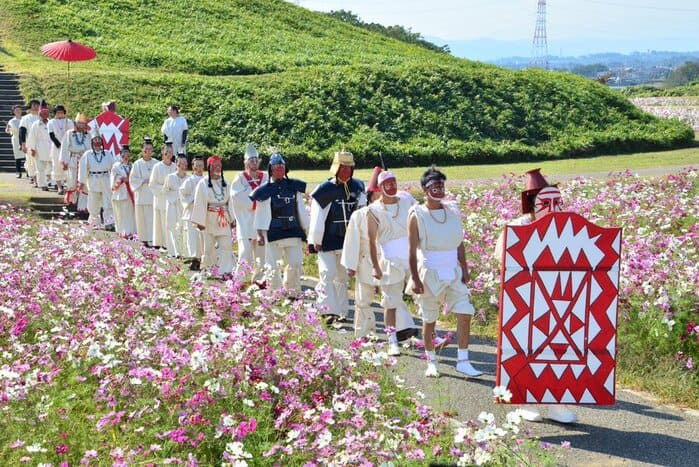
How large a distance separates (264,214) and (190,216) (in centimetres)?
235

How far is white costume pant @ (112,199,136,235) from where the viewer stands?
16656 millimetres

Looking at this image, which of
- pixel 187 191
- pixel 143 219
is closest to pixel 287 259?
pixel 187 191

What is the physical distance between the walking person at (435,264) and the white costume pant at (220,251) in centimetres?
554

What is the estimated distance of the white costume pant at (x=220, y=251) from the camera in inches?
539

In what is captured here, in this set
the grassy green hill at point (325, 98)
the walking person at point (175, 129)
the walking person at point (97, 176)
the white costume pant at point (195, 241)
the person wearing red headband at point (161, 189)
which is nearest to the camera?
the white costume pant at point (195, 241)

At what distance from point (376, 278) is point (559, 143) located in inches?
823

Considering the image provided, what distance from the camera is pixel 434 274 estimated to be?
336 inches

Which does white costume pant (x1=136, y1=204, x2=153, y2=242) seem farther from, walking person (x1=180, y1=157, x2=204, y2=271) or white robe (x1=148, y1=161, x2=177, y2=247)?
walking person (x1=180, y1=157, x2=204, y2=271)

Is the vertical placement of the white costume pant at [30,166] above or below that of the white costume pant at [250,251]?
above

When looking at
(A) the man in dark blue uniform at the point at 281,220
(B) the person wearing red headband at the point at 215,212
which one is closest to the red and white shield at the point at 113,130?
(B) the person wearing red headband at the point at 215,212

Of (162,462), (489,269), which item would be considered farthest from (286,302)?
(489,269)

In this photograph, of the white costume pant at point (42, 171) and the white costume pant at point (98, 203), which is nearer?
the white costume pant at point (98, 203)

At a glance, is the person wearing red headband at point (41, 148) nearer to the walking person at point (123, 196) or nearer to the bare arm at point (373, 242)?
the walking person at point (123, 196)

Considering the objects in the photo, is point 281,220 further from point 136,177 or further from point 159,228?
point 136,177
